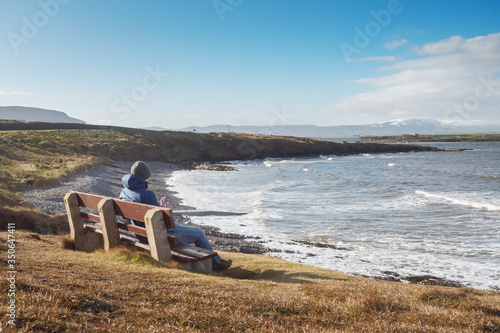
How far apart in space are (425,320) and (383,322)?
633mm

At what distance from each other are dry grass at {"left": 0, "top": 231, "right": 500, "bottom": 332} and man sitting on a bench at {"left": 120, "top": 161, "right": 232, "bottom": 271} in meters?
1.39

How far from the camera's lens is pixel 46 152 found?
36.0 m

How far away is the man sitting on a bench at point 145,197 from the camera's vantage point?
7.54 m

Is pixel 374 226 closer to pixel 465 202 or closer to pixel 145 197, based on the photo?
pixel 465 202

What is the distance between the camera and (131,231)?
7.20m

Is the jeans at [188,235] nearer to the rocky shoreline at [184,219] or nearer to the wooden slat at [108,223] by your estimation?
the wooden slat at [108,223]

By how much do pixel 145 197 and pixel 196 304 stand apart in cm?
374

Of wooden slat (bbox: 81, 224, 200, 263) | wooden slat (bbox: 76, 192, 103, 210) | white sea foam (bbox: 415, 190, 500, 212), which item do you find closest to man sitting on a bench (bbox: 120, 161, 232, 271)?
wooden slat (bbox: 81, 224, 200, 263)

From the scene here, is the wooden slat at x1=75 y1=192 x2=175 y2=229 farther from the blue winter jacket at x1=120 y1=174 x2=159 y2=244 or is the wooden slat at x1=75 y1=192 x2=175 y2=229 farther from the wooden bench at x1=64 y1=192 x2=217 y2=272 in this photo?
the blue winter jacket at x1=120 y1=174 x2=159 y2=244

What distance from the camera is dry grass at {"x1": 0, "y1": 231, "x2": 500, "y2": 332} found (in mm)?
3537

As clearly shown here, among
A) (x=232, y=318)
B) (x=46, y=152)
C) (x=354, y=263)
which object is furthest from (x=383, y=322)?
(x=46, y=152)

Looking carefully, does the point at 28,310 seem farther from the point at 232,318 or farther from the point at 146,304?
the point at 232,318

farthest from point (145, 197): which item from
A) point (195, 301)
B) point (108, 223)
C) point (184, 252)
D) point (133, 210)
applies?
point (195, 301)

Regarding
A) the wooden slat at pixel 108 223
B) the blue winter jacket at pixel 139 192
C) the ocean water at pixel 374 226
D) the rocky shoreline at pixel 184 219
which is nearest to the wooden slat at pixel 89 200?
the wooden slat at pixel 108 223
